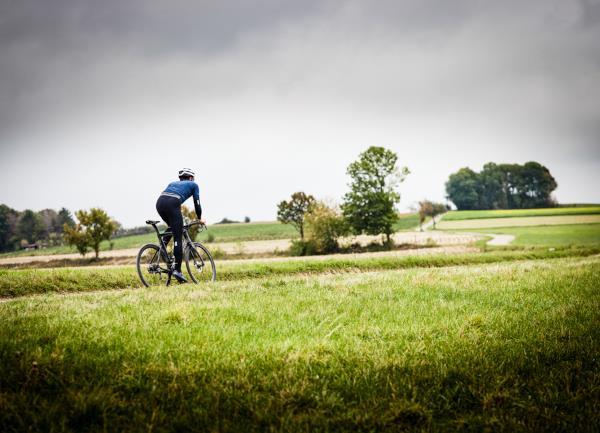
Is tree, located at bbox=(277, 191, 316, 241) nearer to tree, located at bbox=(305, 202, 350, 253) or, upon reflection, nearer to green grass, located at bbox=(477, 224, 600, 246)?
tree, located at bbox=(305, 202, 350, 253)

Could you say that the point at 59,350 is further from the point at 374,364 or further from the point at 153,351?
the point at 374,364

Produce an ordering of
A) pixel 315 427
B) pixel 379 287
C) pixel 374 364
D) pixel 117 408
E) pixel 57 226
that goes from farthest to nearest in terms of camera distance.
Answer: pixel 57 226 < pixel 379 287 < pixel 374 364 < pixel 117 408 < pixel 315 427

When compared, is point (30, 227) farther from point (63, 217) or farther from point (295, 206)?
point (295, 206)

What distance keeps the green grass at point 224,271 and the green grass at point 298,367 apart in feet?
18.8

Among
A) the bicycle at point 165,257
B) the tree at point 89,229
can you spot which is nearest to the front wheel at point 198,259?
the bicycle at point 165,257

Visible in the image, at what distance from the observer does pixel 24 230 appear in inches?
1966

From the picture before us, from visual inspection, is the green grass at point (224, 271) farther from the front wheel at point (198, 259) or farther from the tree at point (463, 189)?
the tree at point (463, 189)

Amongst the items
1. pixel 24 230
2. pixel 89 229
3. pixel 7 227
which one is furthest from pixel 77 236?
pixel 7 227

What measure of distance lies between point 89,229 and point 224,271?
24.6 m

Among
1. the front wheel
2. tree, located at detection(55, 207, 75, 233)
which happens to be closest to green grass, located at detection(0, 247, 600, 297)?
the front wheel

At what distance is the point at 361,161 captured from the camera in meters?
36.1

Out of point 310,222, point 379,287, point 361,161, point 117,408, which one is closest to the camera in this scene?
point 117,408

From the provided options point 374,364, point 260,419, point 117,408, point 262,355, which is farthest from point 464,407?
point 117,408

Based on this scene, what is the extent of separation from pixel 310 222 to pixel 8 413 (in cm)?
3075
